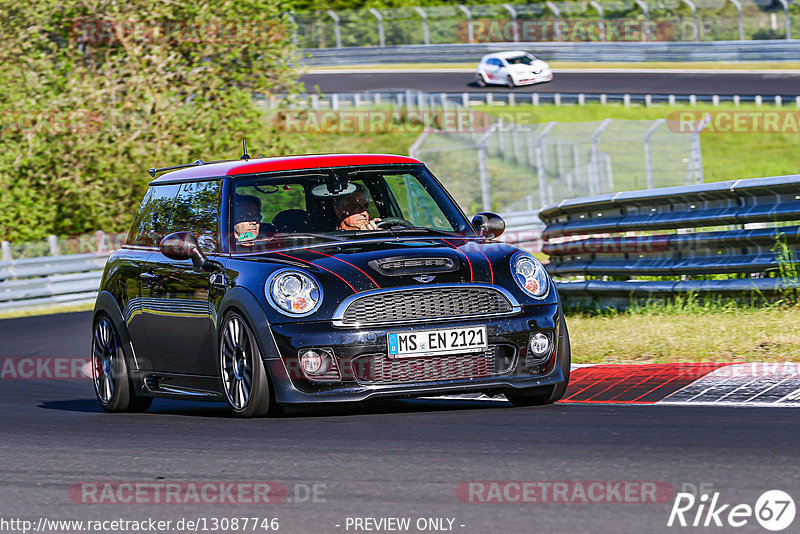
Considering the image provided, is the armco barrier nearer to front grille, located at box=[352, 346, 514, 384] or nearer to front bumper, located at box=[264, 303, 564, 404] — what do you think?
front bumper, located at box=[264, 303, 564, 404]

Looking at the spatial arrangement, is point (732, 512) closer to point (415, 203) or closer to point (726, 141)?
point (415, 203)

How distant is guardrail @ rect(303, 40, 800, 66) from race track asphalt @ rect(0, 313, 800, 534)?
125 feet

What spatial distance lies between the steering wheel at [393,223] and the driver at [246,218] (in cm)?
77

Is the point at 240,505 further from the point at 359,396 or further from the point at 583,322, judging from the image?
the point at 583,322

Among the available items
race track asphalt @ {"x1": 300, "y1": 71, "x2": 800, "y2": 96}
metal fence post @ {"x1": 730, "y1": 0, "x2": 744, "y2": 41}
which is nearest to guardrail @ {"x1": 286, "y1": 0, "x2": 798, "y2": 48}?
metal fence post @ {"x1": 730, "y1": 0, "x2": 744, "y2": 41}

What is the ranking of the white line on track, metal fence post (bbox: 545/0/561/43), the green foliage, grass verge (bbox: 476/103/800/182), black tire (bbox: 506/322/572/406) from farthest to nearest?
metal fence post (bbox: 545/0/561/43) → the white line on track → grass verge (bbox: 476/103/800/182) → the green foliage → black tire (bbox: 506/322/572/406)

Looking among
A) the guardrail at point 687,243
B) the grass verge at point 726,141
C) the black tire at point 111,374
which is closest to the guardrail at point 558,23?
the grass verge at point 726,141

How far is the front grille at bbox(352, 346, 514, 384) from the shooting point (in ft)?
24.4

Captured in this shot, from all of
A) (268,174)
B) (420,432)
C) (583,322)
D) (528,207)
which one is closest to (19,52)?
(528,207)

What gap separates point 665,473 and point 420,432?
1745 millimetres

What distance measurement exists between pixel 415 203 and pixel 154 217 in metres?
1.93

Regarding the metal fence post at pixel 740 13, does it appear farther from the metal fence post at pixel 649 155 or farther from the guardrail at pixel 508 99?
the metal fence post at pixel 649 155

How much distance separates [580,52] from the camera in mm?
53594

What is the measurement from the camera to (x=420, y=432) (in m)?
6.83
